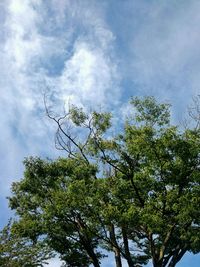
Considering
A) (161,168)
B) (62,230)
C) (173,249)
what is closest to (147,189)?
(161,168)

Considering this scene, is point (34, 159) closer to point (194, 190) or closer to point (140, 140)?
point (140, 140)

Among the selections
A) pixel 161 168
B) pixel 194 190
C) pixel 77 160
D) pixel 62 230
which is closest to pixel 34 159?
pixel 77 160

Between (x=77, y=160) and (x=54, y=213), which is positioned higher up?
(x=77, y=160)

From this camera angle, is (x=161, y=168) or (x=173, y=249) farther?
(x=173, y=249)

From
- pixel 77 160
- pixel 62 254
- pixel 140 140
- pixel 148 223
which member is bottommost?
pixel 148 223

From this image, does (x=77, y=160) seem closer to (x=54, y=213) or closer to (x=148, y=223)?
(x=54, y=213)

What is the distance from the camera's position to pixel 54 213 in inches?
1116

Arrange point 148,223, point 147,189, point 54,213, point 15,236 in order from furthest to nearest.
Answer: point 15,236 < point 54,213 < point 147,189 < point 148,223

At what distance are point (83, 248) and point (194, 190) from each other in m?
9.43

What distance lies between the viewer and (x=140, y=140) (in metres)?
26.1

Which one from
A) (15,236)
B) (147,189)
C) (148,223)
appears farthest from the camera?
(15,236)

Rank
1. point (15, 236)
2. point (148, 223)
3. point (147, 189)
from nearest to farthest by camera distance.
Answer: point (148, 223), point (147, 189), point (15, 236)

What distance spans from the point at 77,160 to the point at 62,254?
21.1 feet

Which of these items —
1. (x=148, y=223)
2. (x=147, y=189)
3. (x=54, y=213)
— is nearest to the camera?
(x=148, y=223)
